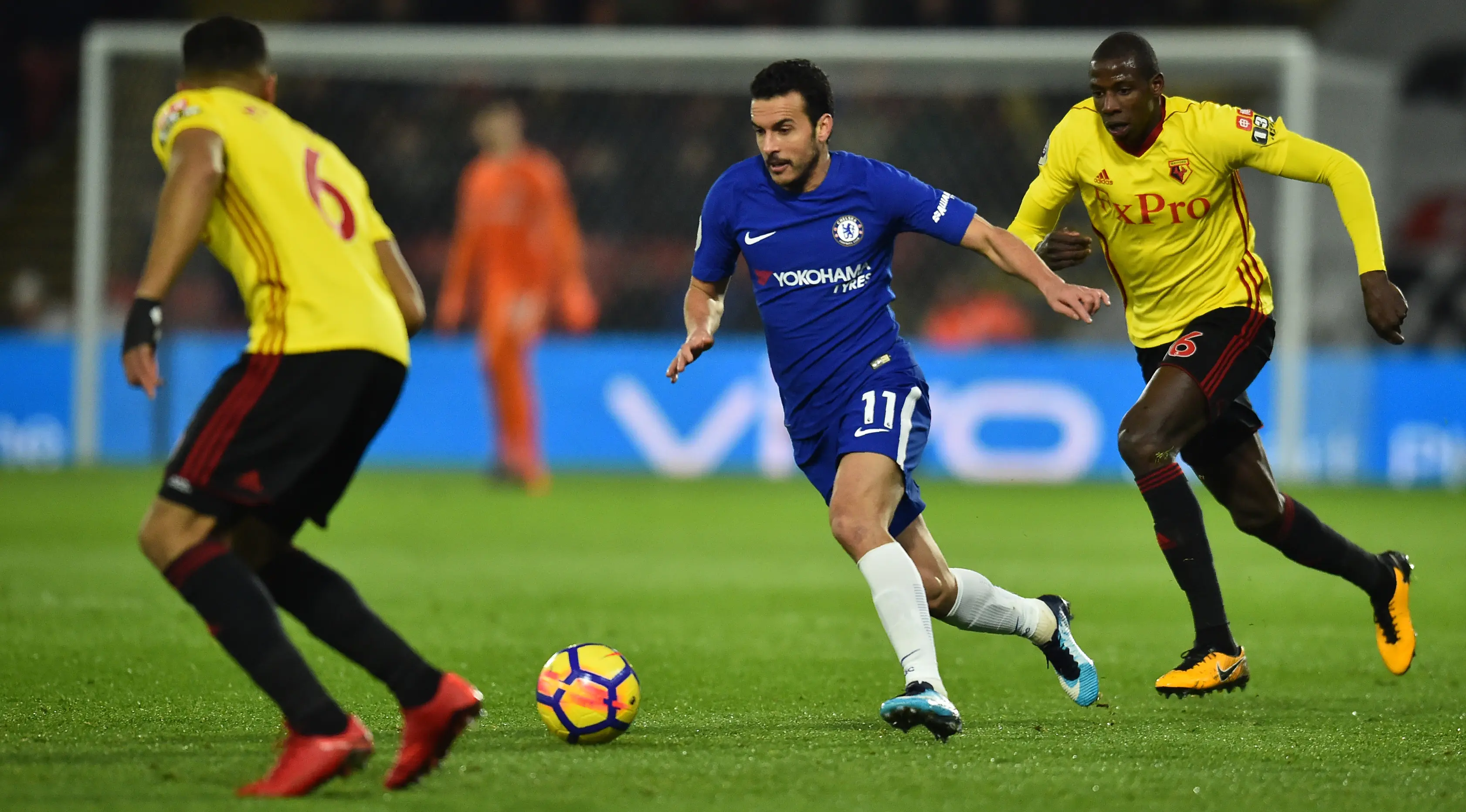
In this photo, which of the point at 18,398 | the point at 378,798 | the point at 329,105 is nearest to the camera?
the point at 378,798

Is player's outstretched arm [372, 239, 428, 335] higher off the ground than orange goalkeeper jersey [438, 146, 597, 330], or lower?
higher

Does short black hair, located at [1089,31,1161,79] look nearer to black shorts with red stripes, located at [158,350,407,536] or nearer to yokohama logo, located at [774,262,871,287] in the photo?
yokohama logo, located at [774,262,871,287]

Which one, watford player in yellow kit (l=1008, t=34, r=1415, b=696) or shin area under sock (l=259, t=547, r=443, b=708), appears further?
watford player in yellow kit (l=1008, t=34, r=1415, b=696)

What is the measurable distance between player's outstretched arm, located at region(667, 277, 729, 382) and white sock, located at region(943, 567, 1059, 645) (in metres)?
1.02

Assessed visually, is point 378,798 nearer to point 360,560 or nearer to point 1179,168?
point 1179,168

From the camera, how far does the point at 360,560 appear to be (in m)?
9.57

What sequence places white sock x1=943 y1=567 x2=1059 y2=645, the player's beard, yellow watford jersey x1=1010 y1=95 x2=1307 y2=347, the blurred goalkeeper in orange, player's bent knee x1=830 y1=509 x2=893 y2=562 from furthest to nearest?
the blurred goalkeeper in orange
yellow watford jersey x1=1010 y1=95 x2=1307 y2=347
white sock x1=943 y1=567 x2=1059 y2=645
the player's beard
player's bent knee x1=830 y1=509 x2=893 y2=562

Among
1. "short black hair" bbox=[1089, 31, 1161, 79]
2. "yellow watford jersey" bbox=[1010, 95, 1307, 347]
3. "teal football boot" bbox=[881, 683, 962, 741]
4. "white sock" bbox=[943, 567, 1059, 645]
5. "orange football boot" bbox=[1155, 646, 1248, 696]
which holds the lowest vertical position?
"orange football boot" bbox=[1155, 646, 1248, 696]

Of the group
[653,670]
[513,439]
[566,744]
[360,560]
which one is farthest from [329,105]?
[566,744]

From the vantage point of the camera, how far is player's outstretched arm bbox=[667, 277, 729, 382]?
524 centimetres

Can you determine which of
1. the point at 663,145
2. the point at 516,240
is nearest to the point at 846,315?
the point at 516,240

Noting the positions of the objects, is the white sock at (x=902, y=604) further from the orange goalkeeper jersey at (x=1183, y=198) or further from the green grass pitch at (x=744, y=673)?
the orange goalkeeper jersey at (x=1183, y=198)

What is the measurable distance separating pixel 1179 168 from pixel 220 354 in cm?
1124

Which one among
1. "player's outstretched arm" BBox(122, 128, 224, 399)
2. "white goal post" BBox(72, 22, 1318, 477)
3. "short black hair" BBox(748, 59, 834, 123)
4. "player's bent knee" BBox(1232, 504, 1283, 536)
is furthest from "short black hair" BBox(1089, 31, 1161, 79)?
"white goal post" BBox(72, 22, 1318, 477)
